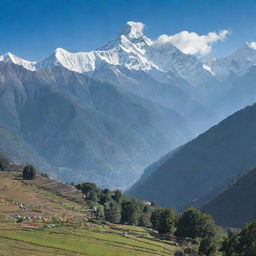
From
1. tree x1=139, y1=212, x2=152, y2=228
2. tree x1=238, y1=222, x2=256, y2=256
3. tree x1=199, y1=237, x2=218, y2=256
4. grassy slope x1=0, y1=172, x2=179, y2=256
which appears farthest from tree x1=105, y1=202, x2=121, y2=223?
tree x1=238, y1=222, x2=256, y2=256

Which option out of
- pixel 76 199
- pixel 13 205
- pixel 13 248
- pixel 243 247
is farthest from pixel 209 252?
pixel 76 199

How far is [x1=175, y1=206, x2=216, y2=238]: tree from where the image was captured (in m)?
137

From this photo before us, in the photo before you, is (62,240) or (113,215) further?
(113,215)

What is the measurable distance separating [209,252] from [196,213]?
104 ft

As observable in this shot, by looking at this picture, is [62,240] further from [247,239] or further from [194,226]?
[194,226]

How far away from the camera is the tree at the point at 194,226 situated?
450 feet

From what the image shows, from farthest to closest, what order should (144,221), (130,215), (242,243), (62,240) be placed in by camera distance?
1. (144,221)
2. (130,215)
3. (242,243)
4. (62,240)

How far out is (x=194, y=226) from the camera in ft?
451

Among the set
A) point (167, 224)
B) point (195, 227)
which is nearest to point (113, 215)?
point (167, 224)

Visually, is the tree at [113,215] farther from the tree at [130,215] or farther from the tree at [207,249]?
the tree at [207,249]

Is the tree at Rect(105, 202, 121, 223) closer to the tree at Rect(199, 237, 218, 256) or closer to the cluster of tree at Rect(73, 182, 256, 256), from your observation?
the cluster of tree at Rect(73, 182, 256, 256)

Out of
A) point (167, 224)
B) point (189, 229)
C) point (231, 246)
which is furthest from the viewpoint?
point (167, 224)

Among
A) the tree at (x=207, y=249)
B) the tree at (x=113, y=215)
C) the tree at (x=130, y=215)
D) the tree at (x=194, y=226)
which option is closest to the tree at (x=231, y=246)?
the tree at (x=207, y=249)

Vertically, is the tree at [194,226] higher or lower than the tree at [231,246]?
higher
